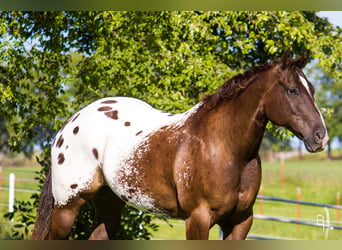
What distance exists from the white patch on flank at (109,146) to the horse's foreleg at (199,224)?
41 centimetres

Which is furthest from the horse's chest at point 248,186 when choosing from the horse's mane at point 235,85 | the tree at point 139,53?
the tree at point 139,53

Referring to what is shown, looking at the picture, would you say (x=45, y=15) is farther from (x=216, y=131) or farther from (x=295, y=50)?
(x=216, y=131)

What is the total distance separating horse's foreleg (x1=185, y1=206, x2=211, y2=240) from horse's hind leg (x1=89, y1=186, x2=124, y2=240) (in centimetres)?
119

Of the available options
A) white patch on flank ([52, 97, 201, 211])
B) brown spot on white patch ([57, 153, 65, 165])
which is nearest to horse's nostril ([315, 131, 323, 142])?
white patch on flank ([52, 97, 201, 211])

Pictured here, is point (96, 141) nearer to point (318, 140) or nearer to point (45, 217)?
point (45, 217)

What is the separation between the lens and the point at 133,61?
6.18 m

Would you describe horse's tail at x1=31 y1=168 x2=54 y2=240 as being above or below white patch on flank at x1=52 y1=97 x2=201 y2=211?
below

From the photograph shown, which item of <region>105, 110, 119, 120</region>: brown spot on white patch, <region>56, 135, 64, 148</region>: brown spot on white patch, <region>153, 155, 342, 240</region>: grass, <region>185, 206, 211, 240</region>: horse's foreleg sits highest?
<region>105, 110, 119, 120</region>: brown spot on white patch

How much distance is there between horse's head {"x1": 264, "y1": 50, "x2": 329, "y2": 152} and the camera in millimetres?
3268

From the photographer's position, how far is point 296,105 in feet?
11.0

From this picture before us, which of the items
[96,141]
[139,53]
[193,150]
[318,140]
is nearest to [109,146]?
[96,141]

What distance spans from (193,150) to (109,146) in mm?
820

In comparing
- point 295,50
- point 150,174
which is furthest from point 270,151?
point 150,174

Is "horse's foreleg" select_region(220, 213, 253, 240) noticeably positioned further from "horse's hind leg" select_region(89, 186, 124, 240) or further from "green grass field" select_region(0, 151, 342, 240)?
"green grass field" select_region(0, 151, 342, 240)
